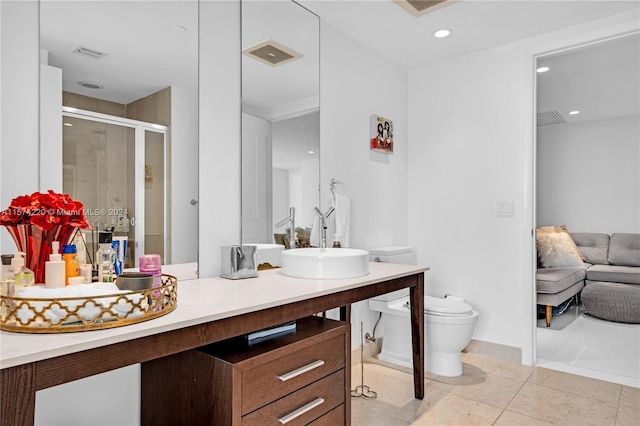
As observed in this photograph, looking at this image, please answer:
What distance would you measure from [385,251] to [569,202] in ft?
9.85

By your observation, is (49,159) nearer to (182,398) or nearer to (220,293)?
(220,293)

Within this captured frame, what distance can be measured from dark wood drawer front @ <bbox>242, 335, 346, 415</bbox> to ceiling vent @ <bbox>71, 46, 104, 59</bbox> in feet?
4.10

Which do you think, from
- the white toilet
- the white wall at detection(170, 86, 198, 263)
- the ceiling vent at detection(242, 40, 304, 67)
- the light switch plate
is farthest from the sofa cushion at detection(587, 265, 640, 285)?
the white wall at detection(170, 86, 198, 263)

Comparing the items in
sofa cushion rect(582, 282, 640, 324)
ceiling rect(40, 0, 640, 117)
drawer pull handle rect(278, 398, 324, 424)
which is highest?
ceiling rect(40, 0, 640, 117)

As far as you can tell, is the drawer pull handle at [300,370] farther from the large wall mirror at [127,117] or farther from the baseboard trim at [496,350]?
the baseboard trim at [496,350]

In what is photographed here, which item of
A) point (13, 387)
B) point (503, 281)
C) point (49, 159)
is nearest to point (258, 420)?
point (13, 387)

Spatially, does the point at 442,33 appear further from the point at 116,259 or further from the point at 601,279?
the point at 601,279

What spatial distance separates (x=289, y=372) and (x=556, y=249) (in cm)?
389

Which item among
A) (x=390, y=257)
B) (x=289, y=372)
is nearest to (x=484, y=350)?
(x=390, y=257)

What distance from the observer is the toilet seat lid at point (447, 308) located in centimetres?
254

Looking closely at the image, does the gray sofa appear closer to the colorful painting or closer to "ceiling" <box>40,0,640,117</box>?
the colorful painting

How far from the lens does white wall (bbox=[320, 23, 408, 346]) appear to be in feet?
8.61

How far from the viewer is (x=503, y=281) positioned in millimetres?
2947

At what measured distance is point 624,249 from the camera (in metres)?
4.34
